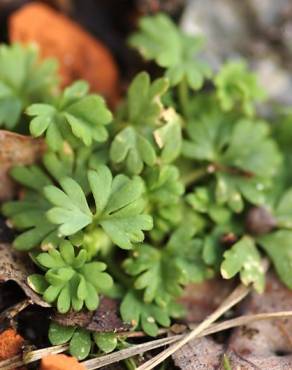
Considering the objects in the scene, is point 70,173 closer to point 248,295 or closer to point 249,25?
point 248,295

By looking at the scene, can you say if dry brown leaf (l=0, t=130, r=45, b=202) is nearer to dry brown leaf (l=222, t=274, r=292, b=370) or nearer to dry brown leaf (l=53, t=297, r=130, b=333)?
dry brown leaf (l=53, t=297, r=130, b=333)

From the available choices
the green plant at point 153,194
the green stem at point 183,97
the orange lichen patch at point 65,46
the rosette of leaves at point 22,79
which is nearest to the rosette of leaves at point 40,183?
the green plant at point 153,194

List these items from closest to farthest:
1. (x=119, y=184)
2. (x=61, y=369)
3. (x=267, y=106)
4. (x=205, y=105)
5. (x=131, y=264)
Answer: (x=61, y=369) < (x=119, y=184) < (x=131, y=264) < (x=205, y=105) < (x=267, y=106)

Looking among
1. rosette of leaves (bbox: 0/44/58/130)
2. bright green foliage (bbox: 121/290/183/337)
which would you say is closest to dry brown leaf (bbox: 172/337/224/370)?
bright green foliage (bbox: 121/290/183/337)

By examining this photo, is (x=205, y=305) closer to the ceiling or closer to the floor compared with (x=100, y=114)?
closer to the floor

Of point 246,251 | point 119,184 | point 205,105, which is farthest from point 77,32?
point 246,251

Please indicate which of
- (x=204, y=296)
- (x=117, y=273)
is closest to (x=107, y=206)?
(x=117, y=273)

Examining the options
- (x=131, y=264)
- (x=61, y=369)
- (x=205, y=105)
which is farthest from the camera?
(x=205, y=105)

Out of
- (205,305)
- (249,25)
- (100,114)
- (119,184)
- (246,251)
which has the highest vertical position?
(249,25)
